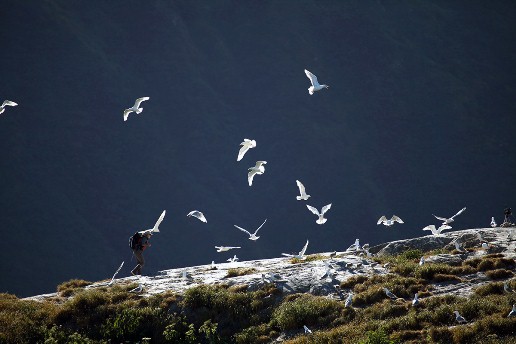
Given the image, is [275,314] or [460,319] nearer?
[460,319]

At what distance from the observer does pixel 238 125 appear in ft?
395

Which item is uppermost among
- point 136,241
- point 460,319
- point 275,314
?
point 136,241

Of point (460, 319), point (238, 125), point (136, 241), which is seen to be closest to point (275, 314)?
point (460, 319)

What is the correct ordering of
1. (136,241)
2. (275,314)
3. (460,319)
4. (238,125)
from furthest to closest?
(238,125) → (136,241) → (275,314) → (460,319)

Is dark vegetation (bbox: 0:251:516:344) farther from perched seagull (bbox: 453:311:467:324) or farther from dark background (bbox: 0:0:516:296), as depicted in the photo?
dark background (bbox: 0:0:516:296)

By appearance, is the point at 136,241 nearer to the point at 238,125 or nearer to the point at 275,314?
the point at 275,314

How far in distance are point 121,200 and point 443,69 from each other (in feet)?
225

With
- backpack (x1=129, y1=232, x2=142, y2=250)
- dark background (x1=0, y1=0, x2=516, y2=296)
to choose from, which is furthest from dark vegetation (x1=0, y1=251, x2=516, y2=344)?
dark background (x1=0, y1=0, x2=516, y2=296)

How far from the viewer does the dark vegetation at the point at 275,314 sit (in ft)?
52.3

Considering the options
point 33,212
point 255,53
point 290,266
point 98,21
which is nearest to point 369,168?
point 255,53

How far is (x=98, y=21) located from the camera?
13588cm

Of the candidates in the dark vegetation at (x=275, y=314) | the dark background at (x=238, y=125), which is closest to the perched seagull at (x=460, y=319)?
the dark vegetation at (x=275, y=314)

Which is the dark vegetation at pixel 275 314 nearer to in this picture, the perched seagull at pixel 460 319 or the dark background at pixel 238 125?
the perched seagull at pixel 460 319

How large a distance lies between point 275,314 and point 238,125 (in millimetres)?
103008
